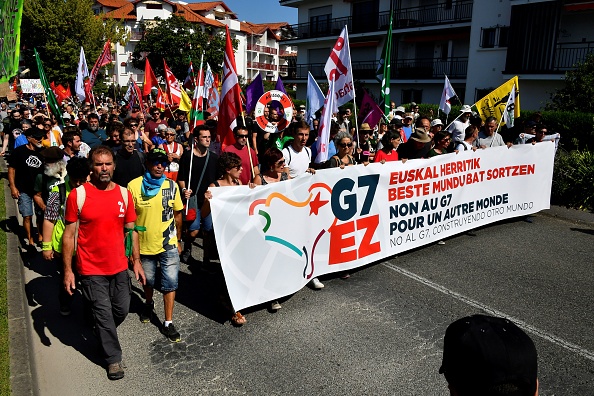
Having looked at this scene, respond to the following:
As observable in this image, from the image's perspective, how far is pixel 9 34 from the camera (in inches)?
154

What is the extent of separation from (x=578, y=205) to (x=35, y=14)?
126 ft

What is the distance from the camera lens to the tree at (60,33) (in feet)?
117

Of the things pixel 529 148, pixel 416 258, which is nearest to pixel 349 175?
pixel 416 258

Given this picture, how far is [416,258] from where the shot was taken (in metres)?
6.69

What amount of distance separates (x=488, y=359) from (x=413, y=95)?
32.2 meters

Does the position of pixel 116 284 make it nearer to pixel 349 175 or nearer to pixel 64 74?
pixel 349 175

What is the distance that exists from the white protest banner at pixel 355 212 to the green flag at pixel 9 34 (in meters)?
2.00

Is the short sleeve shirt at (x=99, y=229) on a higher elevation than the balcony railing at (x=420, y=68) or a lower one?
lower

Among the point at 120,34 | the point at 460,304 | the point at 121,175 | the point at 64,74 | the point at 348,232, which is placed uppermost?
the point at 120,34

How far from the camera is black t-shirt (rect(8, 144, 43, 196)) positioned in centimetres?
678

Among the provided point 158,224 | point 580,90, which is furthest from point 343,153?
point 580,90

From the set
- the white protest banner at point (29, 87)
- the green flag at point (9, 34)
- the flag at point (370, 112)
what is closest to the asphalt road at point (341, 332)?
the green flag at point (9, 34)

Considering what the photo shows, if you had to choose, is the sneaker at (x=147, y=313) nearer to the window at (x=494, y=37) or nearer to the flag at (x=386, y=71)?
the flag at (x=386, y=71)

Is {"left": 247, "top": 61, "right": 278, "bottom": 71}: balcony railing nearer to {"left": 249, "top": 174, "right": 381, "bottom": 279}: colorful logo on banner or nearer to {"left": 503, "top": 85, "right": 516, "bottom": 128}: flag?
{"left": 503, "top": 85, "right": 516, "bottom": 128}: flag
